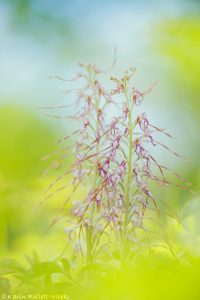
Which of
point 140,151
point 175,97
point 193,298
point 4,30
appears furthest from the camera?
point 4,30

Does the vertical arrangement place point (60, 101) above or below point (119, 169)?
above

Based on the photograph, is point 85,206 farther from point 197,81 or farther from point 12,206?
point 12,206

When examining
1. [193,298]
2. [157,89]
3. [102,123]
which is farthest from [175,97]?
[193,298]

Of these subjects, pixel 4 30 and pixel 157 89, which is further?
pixel 4 30

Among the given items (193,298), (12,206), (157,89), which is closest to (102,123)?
(193,298)

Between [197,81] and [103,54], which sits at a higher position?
[103,54]

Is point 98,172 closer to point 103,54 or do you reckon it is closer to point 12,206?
point 12,206

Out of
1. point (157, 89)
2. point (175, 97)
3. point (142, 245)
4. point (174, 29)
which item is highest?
point (157, 89)

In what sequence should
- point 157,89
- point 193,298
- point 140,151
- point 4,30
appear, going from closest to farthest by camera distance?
1. point 193,298
2. point 140,151
3. point 157,89
4. point 4,30

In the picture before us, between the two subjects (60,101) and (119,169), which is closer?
(119,169)
